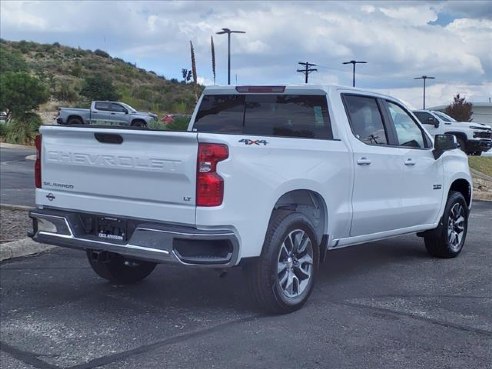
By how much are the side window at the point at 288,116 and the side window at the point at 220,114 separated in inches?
4.1

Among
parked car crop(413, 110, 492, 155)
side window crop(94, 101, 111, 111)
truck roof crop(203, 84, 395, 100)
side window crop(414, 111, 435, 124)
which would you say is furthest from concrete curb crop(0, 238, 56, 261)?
side window crop(94, 101, 111, 111)

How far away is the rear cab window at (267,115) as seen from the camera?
6.66 metres

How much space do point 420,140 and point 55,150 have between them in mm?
4125

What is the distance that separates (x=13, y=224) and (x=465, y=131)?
1768 cm

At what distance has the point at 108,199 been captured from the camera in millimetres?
5555

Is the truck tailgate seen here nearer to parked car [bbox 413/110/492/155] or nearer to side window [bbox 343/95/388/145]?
side window [bbox 343/95/388/145]

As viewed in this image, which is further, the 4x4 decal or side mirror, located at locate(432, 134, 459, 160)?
side mirror, located at locate(432, 134, 459, 160)

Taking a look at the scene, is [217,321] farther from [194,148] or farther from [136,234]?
[194,148]

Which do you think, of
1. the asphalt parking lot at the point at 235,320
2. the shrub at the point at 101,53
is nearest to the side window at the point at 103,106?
the asphalt parking lot at the point at 235,320

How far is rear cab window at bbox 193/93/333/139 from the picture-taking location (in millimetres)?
6664

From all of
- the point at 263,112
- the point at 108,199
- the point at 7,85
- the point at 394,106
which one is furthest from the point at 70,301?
the point at 7,85

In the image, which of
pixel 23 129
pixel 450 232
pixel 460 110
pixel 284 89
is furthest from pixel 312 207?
pixel 460 110

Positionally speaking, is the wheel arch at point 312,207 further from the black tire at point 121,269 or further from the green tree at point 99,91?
the green tree at point 99,91

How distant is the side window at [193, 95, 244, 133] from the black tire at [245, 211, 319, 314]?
1.55m
